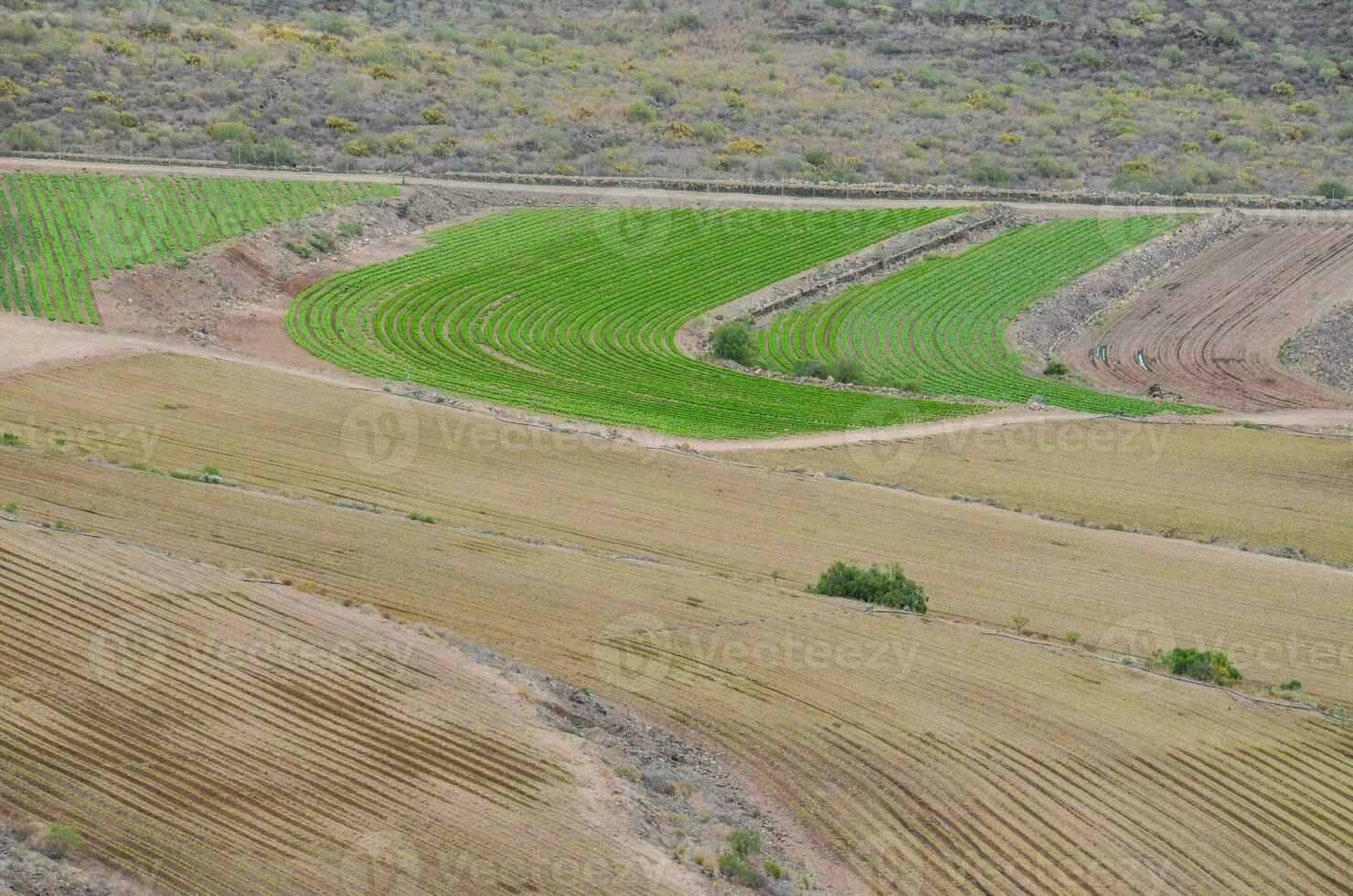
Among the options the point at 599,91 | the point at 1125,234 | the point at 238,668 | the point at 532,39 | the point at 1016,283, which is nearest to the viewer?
the point at 238,668

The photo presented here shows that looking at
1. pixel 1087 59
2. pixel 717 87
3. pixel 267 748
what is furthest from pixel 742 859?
pixel 1087 59

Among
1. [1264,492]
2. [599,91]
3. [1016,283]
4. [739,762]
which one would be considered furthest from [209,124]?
[739,762]

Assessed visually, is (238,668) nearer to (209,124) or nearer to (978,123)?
(209,124)

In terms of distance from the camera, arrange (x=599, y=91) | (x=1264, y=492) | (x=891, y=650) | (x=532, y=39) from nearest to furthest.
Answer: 1. (x=891, y=650)
2. (x=1264, y=492)
3. (x=599, y=91)
4. (x=532, y=39)

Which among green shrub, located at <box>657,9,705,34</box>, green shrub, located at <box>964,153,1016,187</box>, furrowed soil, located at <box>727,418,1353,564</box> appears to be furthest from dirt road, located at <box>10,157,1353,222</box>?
green shrub, located at <box>657,9,705,34</box>

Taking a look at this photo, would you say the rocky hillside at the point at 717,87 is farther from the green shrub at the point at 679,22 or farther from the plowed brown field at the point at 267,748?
the plowed brown field at the point at 267,748

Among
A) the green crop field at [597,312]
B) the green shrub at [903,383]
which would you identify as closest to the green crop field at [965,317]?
the green shrub at [903,383]

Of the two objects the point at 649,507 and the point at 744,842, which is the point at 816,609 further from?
the point at 744,842
